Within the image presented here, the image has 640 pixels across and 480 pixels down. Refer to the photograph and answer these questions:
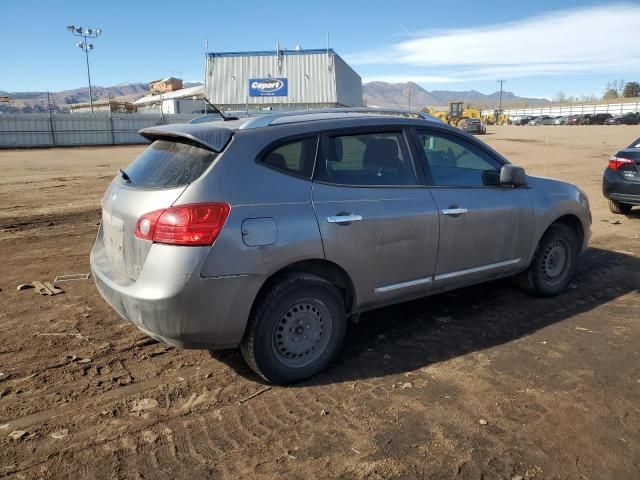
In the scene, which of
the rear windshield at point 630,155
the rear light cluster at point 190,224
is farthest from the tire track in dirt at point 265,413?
the rear windshield at point 630,155

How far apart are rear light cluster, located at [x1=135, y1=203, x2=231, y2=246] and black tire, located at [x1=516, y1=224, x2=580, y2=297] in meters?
3.22

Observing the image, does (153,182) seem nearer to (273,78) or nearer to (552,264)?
(552,264)

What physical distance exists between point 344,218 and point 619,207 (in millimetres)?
7916

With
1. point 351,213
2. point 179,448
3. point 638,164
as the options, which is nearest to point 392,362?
point 351,213

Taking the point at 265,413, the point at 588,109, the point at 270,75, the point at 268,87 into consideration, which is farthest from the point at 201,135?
the point at 588,109

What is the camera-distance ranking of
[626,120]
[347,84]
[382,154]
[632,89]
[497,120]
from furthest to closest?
[632,89]
[497,120]
[626,120]
[347,84]
[382,154]

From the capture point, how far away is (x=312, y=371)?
3.67 metres

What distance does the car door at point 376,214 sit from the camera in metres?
3.62

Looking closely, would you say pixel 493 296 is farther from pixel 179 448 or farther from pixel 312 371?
pixel 179 448

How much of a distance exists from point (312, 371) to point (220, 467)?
1052 millimetres

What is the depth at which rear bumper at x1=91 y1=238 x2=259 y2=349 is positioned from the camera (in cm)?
311

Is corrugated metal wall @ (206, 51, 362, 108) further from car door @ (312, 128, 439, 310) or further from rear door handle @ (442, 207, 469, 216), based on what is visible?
car door @ (312, 128, 439, 310)

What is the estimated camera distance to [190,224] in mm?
3117

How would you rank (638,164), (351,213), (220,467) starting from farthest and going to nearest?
(638,164), (351,213), (220,467)
